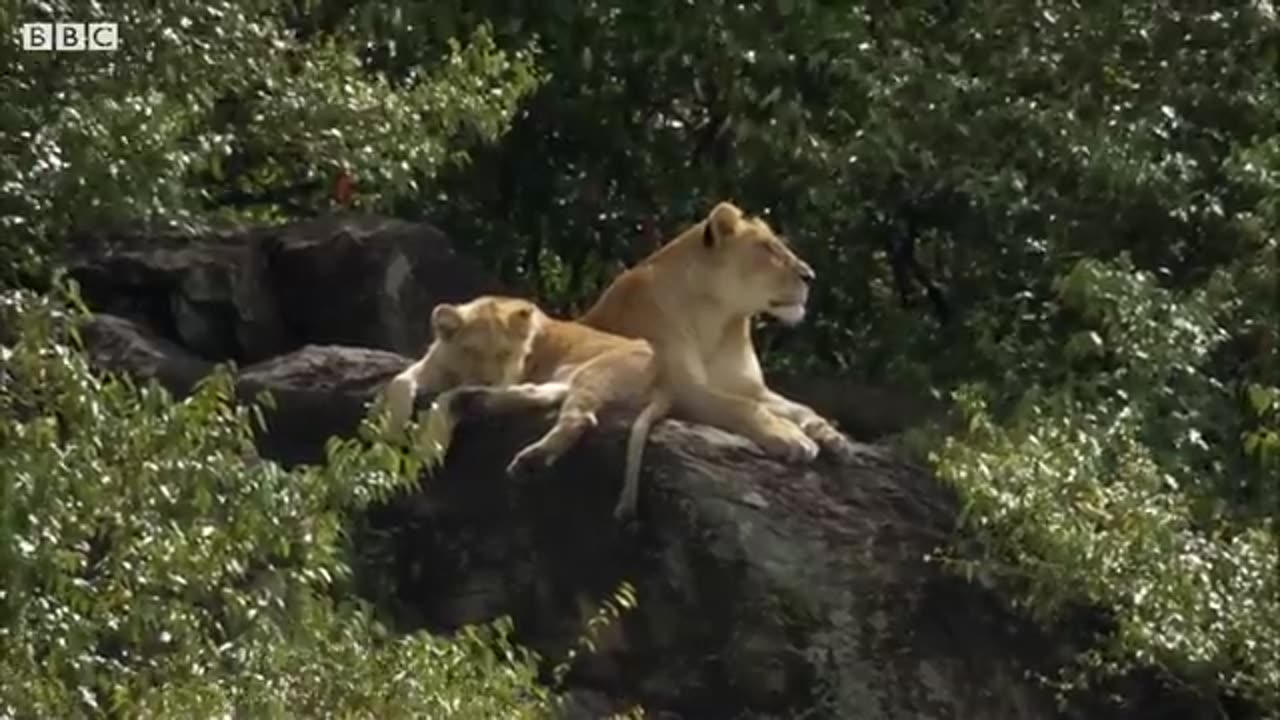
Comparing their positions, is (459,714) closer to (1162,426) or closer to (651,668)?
(651,668)

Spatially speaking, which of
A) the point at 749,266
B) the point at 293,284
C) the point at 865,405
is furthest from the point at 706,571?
the point at 293,284

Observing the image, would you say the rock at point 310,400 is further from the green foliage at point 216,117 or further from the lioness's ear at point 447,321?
the green foliage at point 216,117

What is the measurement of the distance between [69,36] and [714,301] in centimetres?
267

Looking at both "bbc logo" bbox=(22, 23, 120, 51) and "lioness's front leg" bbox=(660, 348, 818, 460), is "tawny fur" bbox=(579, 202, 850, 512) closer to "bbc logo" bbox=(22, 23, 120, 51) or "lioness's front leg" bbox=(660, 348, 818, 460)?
"lioness's front leg" bbox=(660, 348, 818, 460)

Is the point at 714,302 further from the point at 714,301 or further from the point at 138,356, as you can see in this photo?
the point at 138,356

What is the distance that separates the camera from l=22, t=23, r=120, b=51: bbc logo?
10672mm

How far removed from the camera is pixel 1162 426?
1256 centimetres

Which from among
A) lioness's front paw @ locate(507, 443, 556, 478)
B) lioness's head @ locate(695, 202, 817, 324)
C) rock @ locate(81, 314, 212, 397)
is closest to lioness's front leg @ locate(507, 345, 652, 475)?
lioness's front paw @ locate(507, 443, 556, 478)

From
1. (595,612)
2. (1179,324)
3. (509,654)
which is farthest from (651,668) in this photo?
(1179,324)

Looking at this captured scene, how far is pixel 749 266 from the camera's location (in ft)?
41.1

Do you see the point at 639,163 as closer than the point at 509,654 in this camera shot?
No

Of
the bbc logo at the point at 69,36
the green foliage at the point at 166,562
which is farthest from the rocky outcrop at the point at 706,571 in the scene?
the green foliage at the point at 166,562

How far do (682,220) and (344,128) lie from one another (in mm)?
2302

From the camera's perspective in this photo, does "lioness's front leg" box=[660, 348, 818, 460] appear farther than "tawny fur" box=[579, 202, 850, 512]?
No
